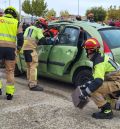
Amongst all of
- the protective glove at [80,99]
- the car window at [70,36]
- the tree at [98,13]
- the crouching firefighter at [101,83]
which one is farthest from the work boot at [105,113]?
the tree at [98,13]

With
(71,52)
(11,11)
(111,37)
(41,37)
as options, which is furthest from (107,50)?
(11,11)

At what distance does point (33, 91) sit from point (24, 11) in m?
42.0

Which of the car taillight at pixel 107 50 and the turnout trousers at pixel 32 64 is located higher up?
the car taillight at pixel 107 50

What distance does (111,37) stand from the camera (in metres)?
8.37

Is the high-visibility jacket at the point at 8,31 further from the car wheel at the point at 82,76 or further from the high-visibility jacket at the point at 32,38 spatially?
the car wheel at the point at 82,76

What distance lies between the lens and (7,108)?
7027 millimetres

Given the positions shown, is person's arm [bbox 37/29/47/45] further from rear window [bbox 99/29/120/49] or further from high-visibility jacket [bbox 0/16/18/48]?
rear window [bbox 99/29/120/49]

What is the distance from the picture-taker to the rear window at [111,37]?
26.7ft

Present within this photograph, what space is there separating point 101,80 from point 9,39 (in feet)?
7.80

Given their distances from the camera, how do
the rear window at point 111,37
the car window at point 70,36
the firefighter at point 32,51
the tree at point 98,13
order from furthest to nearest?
the tree at point 98,13 → the firefighter at point 32,51 → the car window at point 70,36 → the rear window at point 111,37

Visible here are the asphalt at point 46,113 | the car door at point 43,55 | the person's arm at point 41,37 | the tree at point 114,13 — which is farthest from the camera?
the tree at point 114,13

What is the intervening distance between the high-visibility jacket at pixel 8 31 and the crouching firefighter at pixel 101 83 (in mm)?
1828

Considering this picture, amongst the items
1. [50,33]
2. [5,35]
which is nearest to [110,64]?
[5,35]

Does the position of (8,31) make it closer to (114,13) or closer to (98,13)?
(98,13)
